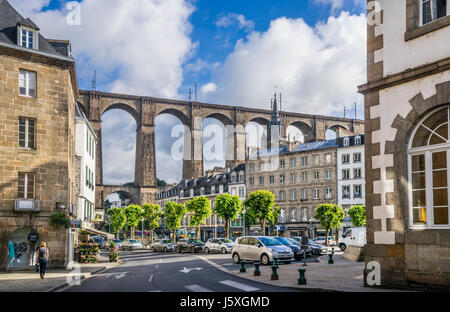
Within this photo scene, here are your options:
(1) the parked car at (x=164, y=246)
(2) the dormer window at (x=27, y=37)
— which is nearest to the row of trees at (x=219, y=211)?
(1) the parked car at (x=164, y=246)

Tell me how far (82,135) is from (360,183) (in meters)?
36.5

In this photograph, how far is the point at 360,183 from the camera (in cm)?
6278

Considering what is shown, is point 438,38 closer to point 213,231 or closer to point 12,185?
point 12,185

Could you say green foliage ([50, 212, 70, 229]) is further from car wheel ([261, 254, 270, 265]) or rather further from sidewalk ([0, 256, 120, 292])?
car wheel ([261, 254, 270, 265])

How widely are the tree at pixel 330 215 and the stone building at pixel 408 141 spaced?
152 feet

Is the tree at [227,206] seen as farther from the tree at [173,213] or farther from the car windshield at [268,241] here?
the car windshield at [268,241]

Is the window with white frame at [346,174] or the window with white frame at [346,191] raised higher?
the window with white frame at [346,174]

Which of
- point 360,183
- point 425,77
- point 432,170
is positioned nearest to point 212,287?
point 432,170

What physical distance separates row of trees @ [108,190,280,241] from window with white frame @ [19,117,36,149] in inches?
1305

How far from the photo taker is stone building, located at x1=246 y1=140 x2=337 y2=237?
218ft

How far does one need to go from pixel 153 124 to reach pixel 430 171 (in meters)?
79.5

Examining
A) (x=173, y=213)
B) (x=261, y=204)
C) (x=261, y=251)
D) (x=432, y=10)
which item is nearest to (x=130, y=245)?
(x=173, y=213)

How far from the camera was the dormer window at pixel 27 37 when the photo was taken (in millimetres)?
25984

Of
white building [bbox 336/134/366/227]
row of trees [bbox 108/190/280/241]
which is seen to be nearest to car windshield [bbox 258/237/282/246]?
row of trees [bbox 108/190/280/241]
